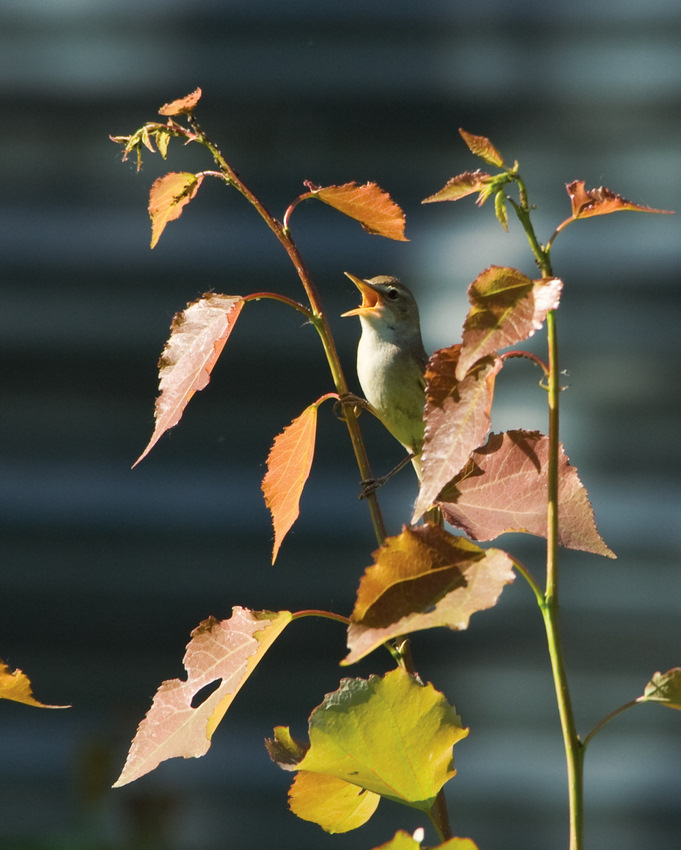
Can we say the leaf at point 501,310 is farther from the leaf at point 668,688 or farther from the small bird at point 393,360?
the small bird at point 393,360

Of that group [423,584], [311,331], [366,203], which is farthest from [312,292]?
[311,331]

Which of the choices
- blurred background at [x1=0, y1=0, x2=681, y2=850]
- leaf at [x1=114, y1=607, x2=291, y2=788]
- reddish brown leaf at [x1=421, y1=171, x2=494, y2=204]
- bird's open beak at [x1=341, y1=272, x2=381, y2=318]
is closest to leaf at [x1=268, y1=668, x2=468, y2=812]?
leaf at [x1=114, y1=607, x2=291, y2=788]

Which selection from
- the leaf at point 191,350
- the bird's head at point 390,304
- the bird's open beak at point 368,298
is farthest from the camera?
the bird's head at point 390,304

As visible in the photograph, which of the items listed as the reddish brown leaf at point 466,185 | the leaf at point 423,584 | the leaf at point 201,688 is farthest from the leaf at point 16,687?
the reddish brown leaf at point 466,185

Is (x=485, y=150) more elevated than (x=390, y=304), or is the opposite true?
(x=485, y=150)

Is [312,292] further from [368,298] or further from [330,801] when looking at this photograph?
[368,298]

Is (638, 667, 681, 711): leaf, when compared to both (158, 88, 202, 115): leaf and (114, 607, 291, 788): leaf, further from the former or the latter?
(158, 88, 202, 115): leaf
